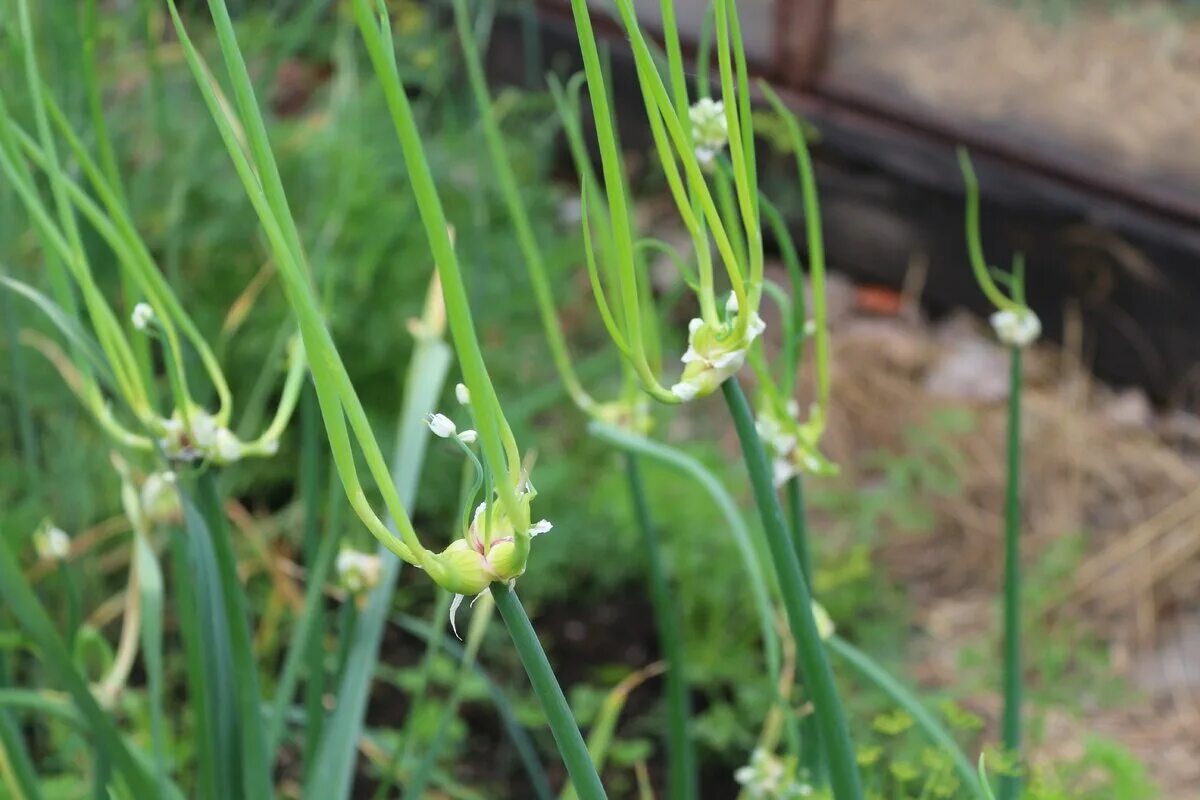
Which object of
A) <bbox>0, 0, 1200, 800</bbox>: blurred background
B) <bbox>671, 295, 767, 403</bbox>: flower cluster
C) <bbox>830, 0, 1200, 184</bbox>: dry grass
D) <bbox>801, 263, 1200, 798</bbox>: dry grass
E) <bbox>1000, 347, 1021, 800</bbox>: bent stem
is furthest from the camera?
<bbox>830, 0, 1200, 184</bbox>: dry grass

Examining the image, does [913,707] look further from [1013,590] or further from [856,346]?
[856,346]

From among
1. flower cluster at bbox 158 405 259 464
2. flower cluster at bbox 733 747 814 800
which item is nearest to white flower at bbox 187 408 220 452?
flower cluster at bbox 158 405 259 464

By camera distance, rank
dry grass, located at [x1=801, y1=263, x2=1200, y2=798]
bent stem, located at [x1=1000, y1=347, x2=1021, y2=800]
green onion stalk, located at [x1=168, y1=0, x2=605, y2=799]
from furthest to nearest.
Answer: dry grass, located at [x1=801, y1=263, x2=1200, y2=798] < bent stem, located at [x1=1000, y1=347, x2=1021, y2=800] < green onion stalk, located at [x1=168, y1=0, x2=605, y2=799]

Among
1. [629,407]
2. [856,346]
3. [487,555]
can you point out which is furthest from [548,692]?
[856,346]

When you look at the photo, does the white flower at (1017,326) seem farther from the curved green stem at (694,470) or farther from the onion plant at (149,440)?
the onion plant at (149,440)

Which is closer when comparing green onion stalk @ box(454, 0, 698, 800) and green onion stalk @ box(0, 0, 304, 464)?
green onion stalk @ box(0, 0, 304, 464)

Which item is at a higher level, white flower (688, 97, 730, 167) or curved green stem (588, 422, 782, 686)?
white flower (688, 97, 730, 167)

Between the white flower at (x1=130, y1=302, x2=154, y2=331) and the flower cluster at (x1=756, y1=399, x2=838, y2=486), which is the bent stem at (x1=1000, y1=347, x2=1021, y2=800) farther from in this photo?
the white flower at (x1=130, y1=302, x2=154, y2=331)

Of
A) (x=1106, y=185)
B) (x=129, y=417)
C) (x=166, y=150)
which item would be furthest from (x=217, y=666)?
(x=1106, y=185)
